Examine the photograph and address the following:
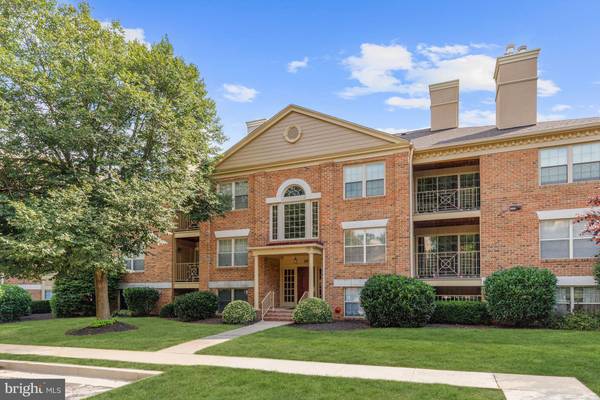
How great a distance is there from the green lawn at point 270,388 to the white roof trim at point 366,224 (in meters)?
10.9

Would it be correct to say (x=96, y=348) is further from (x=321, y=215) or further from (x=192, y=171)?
(x=321, y=215)

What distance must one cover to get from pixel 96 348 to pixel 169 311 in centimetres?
915

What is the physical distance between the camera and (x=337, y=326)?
17.0 metres

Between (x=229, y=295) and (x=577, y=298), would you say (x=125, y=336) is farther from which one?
(x=577, y=298)

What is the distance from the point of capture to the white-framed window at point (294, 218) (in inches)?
823

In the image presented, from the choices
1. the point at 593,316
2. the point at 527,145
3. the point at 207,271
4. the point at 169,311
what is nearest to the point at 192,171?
the point at 207,271

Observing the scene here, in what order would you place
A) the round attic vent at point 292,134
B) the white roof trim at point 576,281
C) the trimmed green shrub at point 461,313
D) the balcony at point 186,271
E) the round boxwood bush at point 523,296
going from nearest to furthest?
the round boxwood bush at point 523,296
the white roof trim at point 576,281
the trimmed green shrub at point 461,313
the round attic vent at point 292,134
the balcony at point 186,271

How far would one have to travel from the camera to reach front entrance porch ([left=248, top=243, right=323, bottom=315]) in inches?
780

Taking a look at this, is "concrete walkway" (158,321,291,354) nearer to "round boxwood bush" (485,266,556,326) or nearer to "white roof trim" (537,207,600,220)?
"round boxwood bush" (485,266,556,326)

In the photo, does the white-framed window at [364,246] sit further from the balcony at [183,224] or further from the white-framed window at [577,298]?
the balcony at [183,224]

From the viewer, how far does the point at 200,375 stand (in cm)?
955

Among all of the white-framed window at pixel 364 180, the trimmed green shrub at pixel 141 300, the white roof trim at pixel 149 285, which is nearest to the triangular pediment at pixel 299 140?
the white-framed window at pixel 364 180

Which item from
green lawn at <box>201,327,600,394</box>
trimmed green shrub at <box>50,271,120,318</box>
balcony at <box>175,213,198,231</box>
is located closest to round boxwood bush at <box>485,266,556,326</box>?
green lawn at <box>201,327,600,394</box>

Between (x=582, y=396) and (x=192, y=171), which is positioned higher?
(x=192, y=171)
